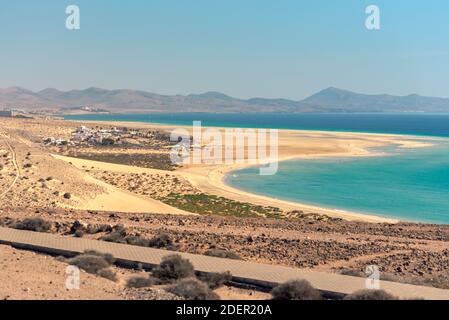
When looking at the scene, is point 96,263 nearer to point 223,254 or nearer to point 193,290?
point 193,290

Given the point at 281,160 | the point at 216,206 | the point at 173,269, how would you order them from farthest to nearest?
the point at 281,160 → the point at 216,206 → the point at 173,269

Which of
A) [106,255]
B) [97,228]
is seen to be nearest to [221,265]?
[106,255]

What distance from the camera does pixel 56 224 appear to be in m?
18.9

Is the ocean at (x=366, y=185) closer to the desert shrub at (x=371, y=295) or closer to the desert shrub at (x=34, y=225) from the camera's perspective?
the desert shrub at (x=34, y=225)

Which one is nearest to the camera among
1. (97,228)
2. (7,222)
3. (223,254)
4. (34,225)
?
(223,254)

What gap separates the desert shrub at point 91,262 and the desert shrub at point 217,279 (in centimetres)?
255

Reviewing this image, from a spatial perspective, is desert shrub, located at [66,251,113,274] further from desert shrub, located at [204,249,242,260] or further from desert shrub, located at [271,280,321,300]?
desert shrub, located at [271,280,321,300]

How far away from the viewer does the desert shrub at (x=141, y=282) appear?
1175cm

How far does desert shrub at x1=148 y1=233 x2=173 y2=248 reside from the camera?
16192 millimetres

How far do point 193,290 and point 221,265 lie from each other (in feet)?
9.31

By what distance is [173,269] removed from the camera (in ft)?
40.8

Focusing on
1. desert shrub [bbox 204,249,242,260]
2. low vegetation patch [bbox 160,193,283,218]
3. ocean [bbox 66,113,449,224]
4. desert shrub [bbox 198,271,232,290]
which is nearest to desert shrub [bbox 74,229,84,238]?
desert shrub [bbox 204,249,242,260]

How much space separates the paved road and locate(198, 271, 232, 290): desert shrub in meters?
0.34

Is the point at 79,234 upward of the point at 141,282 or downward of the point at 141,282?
downward
